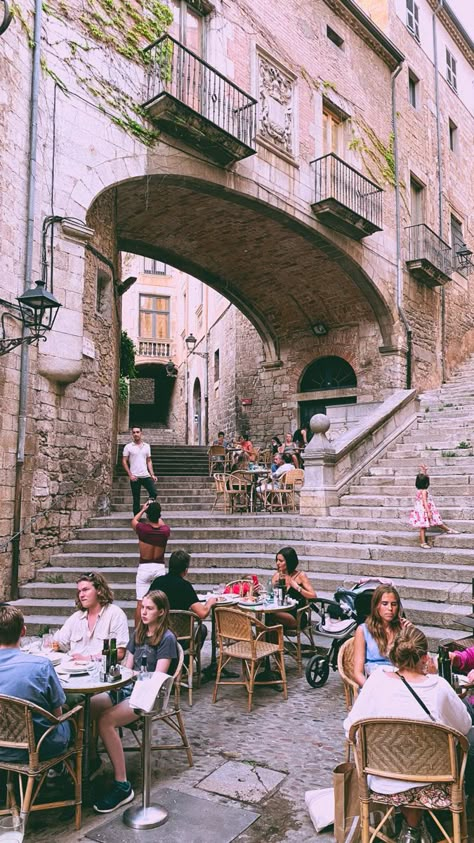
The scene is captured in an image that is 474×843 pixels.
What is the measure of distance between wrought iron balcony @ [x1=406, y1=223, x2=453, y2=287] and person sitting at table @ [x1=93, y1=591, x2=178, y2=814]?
44.7 feet

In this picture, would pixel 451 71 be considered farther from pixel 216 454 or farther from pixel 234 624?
pixel 234 624

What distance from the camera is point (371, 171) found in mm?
14773

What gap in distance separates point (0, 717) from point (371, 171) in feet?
47.9

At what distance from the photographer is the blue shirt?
294 cm

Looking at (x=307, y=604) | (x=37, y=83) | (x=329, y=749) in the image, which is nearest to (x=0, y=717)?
(x=329, y=749)

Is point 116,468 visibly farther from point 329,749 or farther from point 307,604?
point 329,749

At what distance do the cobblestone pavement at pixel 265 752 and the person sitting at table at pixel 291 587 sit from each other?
0.51 metres

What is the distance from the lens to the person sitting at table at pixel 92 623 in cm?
395

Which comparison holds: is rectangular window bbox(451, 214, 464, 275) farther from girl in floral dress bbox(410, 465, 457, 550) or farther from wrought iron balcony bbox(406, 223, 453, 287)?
girl in floral dress bbox(410, 465, 457, 550)

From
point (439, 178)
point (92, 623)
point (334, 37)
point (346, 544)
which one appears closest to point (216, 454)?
point (346, 544)

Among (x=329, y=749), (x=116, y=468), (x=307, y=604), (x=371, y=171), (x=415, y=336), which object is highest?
(x=371, y=171)

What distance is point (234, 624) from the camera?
480 cm

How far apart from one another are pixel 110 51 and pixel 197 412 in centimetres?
1605

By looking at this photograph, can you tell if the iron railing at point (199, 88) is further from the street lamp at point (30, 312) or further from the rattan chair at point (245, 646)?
the rattan chair at point (245, 646)
